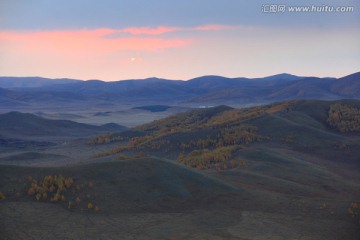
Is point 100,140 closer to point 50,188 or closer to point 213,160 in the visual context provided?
point 213,160

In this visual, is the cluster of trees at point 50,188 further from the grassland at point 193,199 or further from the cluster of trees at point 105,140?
the cluster of trees at point 105,140

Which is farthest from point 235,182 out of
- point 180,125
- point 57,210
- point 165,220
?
point 180,125

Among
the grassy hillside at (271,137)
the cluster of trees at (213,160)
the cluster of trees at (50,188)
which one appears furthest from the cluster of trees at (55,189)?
the grassy hillside at (271,137)

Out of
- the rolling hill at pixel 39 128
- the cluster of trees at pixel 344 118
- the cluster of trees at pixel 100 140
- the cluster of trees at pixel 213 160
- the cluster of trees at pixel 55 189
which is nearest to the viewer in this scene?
the cluster of trees at pixel 55 189

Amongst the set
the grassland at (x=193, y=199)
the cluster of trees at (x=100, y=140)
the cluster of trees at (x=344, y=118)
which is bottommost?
the cluster of trees at (x=100, y=140)

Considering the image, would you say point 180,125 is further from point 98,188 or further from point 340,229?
point 340,229

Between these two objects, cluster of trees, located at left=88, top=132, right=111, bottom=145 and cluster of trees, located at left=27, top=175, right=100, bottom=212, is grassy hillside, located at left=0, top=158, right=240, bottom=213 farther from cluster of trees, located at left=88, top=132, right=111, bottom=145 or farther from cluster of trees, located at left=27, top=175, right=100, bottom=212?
cluster of trees, located at left=88, top=132, right=111, bottom=145

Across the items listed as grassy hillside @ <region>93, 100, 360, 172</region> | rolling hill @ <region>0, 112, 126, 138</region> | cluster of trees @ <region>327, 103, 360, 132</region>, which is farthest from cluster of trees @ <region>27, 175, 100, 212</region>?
rolling hill @ <region>0, 112, 126, 138</region>

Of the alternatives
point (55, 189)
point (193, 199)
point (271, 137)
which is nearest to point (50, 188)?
point (55, 189)
